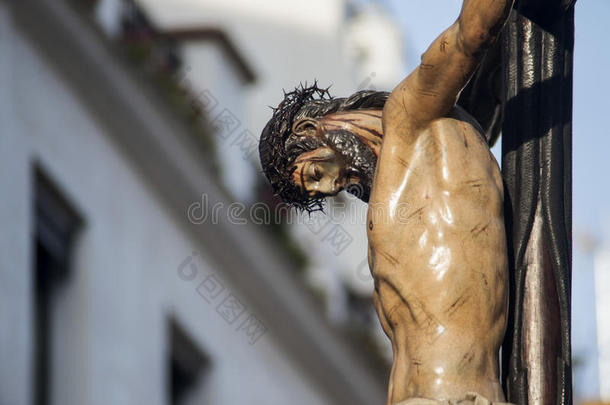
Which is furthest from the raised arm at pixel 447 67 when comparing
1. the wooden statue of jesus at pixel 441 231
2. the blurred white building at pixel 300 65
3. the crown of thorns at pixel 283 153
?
the blurred white building at pixel 300 65

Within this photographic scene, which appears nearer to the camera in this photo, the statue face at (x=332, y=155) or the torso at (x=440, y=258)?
the torso at (x=440, y=258)

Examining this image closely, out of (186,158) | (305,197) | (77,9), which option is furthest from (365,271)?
(305,197)

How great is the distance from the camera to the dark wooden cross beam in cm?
721

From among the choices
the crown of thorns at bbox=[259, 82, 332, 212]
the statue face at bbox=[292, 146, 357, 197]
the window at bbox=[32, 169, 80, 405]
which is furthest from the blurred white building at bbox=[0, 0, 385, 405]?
the statue face at bbox=[292, 146, 357, 197]

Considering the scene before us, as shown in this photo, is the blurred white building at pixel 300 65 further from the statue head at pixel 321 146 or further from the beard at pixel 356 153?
the beard at pixel 356 153

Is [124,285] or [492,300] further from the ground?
[124,285]

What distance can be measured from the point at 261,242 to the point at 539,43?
1523 centimetres

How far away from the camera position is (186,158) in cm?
2109

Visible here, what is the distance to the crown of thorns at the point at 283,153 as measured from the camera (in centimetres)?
786

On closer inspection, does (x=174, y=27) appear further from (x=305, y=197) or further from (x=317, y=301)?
(x=305, y=197)

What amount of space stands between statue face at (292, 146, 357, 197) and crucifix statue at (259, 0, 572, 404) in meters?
0.17

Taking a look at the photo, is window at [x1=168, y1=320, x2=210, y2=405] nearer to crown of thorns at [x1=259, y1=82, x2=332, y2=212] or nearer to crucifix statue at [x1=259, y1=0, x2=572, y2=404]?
crown of thorns at [x1=259, y1=82, x2=332, y2=212]

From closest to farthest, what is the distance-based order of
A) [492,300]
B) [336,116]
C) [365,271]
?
[492,300], [336,116], [365,271]

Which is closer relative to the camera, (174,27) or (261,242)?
(261,242)
